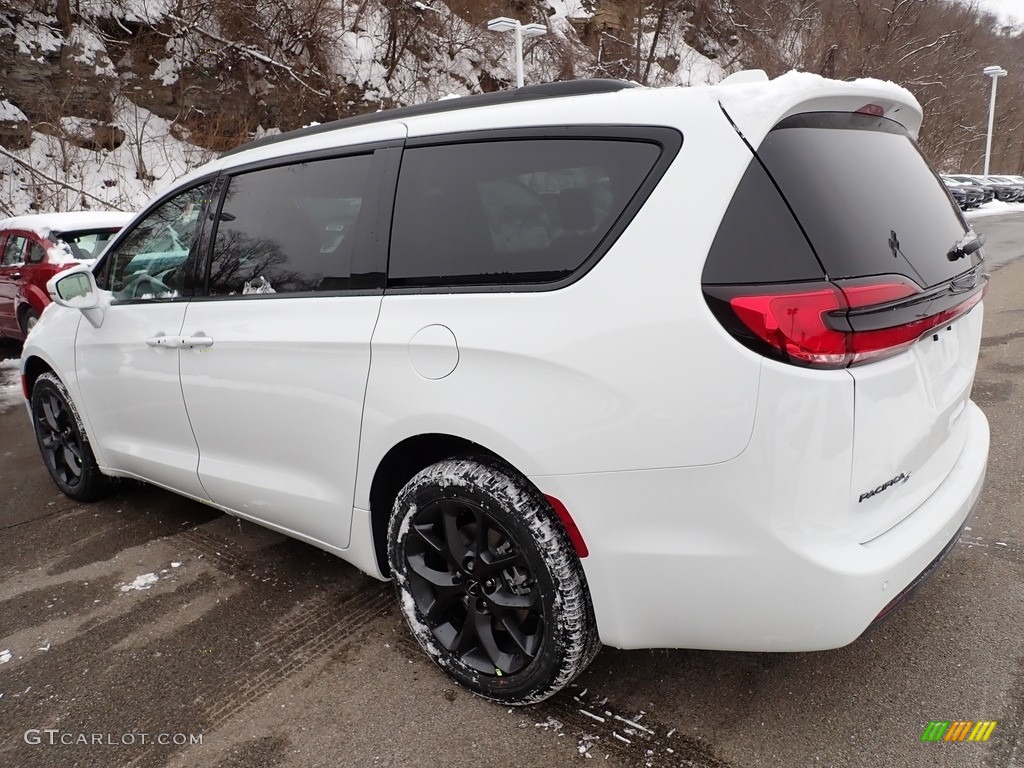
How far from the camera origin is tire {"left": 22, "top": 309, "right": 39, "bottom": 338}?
767cm

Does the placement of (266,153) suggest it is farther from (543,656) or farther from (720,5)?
(720,5)

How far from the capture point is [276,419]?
2623mm

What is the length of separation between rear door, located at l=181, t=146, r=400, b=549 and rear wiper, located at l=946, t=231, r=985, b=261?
1667mm

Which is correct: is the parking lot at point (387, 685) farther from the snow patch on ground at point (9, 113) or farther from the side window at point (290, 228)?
the snow patch on ground at point (9, 113)

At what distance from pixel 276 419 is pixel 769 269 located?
1734 millimetres

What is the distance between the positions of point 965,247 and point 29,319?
27.8 ft

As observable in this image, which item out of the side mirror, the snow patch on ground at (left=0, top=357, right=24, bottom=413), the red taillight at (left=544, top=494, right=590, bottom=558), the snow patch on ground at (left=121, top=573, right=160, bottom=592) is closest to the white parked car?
the red taillight at (left=544, top=494, right=590, bottom=558)

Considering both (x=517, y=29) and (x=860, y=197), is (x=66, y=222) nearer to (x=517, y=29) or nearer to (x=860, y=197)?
(x=860, y=197)

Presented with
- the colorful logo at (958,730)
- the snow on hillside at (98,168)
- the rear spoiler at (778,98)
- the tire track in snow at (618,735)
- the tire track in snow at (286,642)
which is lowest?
the tire track in snow at (618,735)

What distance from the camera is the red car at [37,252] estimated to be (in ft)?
24.5

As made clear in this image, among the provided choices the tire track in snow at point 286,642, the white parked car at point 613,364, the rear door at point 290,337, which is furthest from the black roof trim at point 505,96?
the tire track in snow at point 286,642

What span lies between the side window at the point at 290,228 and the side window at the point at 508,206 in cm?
24

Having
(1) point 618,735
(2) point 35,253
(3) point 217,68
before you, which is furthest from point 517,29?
(1) point 618,735

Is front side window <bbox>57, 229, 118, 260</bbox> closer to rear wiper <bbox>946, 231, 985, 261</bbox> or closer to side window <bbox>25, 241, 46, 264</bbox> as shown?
side window <bbox>25, 241, 46, 264</bbox>
